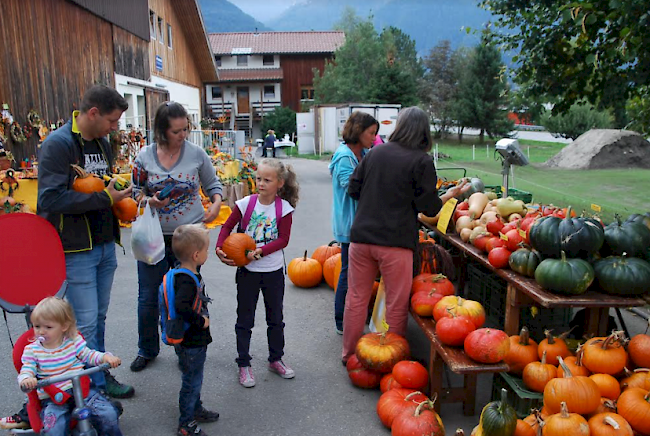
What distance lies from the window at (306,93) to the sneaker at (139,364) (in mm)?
45916

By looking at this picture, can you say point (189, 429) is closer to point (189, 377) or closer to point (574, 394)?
point (189, 377)

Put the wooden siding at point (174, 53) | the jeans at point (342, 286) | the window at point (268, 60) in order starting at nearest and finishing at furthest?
the jeans at point (342, 286) → the wooden siding at point (174, 53) → the window at point (268, 60)

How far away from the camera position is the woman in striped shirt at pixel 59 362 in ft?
9.02

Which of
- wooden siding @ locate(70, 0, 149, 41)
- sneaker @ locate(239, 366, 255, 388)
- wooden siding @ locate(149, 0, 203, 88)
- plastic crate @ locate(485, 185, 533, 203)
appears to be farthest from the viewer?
wooden siding @ locate(149, 0, 203, 88)

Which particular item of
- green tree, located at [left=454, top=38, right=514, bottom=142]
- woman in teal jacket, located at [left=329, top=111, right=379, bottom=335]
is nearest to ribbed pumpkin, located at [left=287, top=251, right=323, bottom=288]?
woman in teal jacket, located at [left=329, top=111, right=379, bottom=335]

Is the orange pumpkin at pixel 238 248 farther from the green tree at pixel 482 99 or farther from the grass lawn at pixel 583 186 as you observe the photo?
the green tree at pixel 482 99

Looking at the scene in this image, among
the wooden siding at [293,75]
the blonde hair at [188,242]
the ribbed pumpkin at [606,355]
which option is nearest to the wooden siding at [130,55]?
the blonde hair at [188,242]

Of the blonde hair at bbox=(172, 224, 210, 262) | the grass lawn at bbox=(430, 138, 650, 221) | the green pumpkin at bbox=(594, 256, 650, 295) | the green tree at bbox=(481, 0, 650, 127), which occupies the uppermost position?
the green tree at bbox=(481, 0, 650, 127)

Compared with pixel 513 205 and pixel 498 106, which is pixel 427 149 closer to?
pixel 513 205

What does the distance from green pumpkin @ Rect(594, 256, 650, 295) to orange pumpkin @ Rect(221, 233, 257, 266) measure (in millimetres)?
2413

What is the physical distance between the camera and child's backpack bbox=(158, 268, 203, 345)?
10.2ft

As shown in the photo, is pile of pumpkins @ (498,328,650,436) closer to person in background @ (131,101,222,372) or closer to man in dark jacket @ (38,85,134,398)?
person in background @ (131,101,222,372)

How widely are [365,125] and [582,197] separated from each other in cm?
1160

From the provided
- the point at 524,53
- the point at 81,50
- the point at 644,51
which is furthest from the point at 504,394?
the point at 81,50
